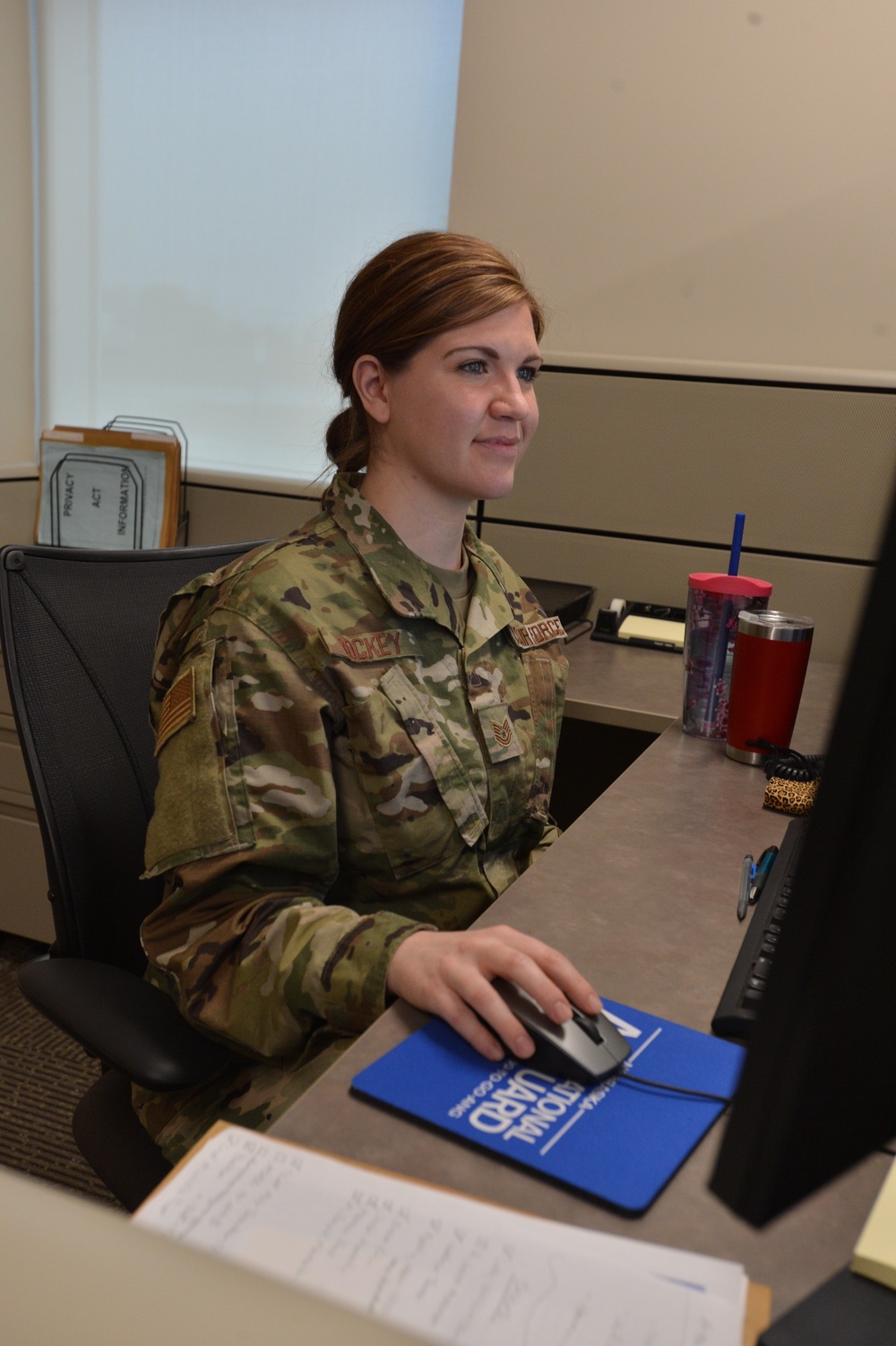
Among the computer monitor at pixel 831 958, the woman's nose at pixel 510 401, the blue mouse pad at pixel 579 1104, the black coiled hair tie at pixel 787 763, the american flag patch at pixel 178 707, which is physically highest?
the woman's nose at pixel 510 401

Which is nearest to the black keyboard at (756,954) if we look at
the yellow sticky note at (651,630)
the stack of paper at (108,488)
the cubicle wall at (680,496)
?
the yellow sticky note at (651,630)

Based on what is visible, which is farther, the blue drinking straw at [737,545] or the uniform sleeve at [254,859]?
the blue drinking straw at [737,545]

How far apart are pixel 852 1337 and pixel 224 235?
271 cm

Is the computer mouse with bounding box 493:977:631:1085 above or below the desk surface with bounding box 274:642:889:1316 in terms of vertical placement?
above

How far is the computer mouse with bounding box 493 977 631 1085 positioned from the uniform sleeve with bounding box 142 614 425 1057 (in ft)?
0.47

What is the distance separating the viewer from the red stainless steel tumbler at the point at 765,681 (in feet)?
4.47

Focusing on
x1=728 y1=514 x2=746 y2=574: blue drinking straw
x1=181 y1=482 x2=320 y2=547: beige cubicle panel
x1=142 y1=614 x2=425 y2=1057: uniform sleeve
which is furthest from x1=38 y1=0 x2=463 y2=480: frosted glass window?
x1=142 y1=614 x2=425 y2=1057: uniform sleeve

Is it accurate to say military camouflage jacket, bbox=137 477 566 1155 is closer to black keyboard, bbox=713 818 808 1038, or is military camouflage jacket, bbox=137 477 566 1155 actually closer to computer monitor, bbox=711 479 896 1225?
black keyboard, bbox=713 818 808 1038

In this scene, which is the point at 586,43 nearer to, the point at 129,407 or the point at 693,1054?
the point at 129,407

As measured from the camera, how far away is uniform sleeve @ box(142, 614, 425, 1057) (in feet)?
2.78

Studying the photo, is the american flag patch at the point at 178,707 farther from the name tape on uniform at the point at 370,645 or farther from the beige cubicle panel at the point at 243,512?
the beige cubicle panel at the point at 243,512

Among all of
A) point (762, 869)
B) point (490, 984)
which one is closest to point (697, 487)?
point (762, 869)

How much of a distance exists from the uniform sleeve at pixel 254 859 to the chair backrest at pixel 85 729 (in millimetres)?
117

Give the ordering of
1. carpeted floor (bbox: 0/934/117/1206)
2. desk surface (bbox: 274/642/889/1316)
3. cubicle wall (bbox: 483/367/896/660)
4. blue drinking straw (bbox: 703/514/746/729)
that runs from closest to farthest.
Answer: desk surface (bbox: 274/642/889/1316) → blue drinking straw (bbox: 703/514/746/729) → carpeted floor (bbox: 0/934/117/1206) → cubicle wall (bbox: 483/367/896/660)
